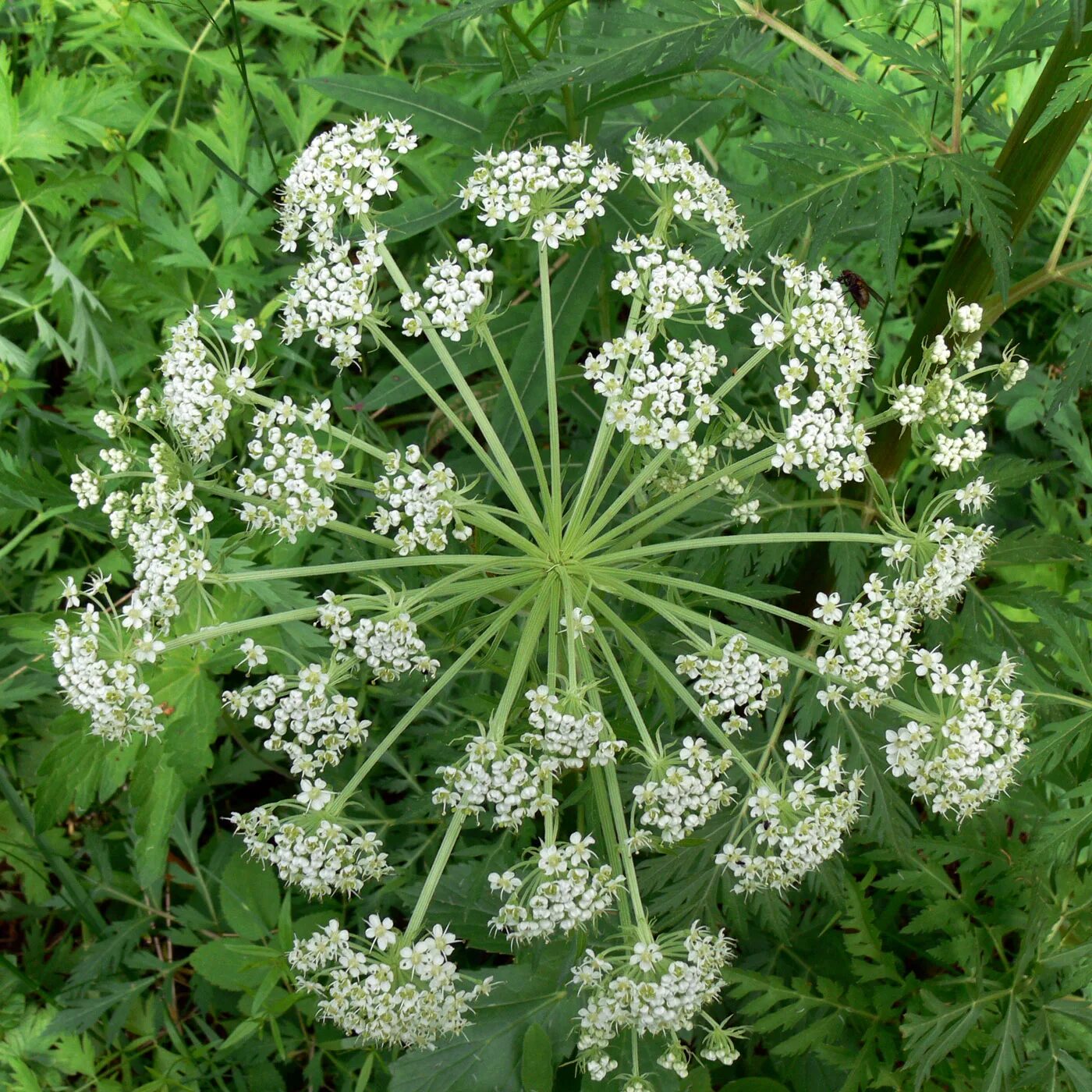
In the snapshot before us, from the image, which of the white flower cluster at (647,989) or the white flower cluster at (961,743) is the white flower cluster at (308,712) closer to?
the white flower cluster at (647,989)

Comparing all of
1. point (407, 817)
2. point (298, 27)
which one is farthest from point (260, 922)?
point (298, 27)

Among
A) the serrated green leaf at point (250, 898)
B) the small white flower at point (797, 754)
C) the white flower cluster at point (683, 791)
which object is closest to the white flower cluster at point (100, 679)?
the white flower cluster at point (683, 791)

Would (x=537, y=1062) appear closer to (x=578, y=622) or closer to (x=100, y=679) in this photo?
(x=578, y=622)

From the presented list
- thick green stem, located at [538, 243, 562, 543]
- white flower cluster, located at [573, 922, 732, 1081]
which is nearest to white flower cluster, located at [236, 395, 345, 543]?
thick green stem, located at [538, 243, 562, 543]

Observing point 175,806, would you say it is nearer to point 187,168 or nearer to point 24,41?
point 187,168

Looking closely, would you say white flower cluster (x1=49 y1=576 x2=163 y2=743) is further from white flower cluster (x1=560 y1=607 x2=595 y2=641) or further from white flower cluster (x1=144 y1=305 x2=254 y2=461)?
white flower cluster (x1=560 y1=607 x2=595 y2=641)

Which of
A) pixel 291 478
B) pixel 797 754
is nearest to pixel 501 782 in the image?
pixel 797 754
